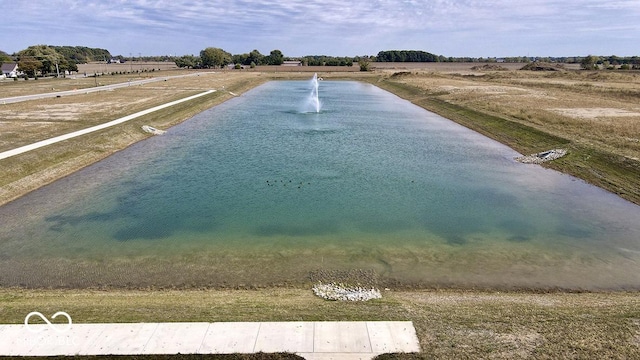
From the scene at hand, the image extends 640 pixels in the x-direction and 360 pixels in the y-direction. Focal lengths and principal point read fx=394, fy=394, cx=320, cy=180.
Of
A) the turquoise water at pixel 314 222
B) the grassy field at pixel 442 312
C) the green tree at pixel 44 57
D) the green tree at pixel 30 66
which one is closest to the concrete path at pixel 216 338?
the grassy field at pixel 442 312

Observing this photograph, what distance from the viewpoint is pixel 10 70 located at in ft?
412

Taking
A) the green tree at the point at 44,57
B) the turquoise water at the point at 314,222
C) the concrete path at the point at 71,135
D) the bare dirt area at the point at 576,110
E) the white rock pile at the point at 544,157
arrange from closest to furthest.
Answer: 1. the turquoise water at the point at 314,222
2. the concrete path at the point at 71,135
3. the white rock pile at the point at 544,157
4. the bare dirt area at the point at 576,110
5. the green tree at the point at 44,57

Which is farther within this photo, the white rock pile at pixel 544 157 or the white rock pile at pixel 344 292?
the white rock pile at pixel 544 157

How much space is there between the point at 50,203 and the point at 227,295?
16.7 metres

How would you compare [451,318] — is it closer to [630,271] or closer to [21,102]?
[630,271]

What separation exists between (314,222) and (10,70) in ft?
485

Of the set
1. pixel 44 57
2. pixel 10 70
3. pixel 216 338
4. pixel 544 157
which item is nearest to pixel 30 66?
pixel 44 57

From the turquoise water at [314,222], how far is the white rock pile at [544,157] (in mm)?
2077

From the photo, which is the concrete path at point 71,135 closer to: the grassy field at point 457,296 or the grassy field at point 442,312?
the grassy field at point 457,296

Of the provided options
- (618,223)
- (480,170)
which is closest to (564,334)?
(618,223)

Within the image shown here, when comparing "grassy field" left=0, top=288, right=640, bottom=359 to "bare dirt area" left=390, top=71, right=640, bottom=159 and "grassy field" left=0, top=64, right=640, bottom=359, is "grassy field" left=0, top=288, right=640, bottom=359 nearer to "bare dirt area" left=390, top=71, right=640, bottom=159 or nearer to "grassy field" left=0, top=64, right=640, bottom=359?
"grassy field" left=0, top=64, right=640, bottom=359

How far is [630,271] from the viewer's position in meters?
17.3

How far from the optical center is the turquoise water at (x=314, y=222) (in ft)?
55.4

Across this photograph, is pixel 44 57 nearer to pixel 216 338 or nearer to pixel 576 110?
pixel 576 110
